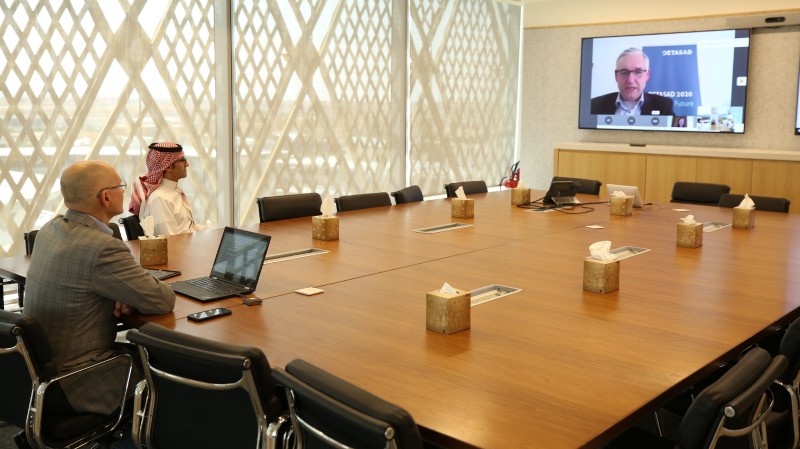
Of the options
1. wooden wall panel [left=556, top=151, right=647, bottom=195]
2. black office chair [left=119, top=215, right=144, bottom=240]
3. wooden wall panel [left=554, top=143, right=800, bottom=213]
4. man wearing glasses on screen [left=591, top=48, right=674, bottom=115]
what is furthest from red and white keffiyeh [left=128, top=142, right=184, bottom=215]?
man wearing glasses on screen [left=591, top=48, right=674, bottom=115]

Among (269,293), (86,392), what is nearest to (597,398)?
(269,293)

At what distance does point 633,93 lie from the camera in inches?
317

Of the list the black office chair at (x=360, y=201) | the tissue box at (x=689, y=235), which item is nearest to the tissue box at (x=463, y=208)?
the black office chair at (x=360, y=201)

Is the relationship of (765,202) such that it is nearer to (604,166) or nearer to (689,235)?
(689,235)

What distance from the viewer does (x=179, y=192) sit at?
4.12 m

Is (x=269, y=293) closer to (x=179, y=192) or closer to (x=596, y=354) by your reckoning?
(x=596, y=354)

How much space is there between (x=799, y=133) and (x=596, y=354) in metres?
6.06

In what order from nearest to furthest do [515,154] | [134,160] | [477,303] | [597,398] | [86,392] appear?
[597,398] → [86,392] → [477,303] → [134,160] → [515,154]

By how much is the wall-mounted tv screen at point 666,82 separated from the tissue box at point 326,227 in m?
5.16

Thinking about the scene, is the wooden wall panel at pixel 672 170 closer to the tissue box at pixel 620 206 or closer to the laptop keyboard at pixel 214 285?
the tissue box at pixel 620 206

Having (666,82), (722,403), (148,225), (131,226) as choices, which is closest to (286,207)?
(131,226)

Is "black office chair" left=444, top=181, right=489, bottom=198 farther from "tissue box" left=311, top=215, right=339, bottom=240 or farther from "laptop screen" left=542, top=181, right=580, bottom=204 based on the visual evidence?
"tissue box" left=311, top=215, right=339, bottom=240

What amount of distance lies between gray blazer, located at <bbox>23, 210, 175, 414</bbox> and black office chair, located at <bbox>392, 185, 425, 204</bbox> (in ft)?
9.72

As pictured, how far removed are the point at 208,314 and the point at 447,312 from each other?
2.50 feet
